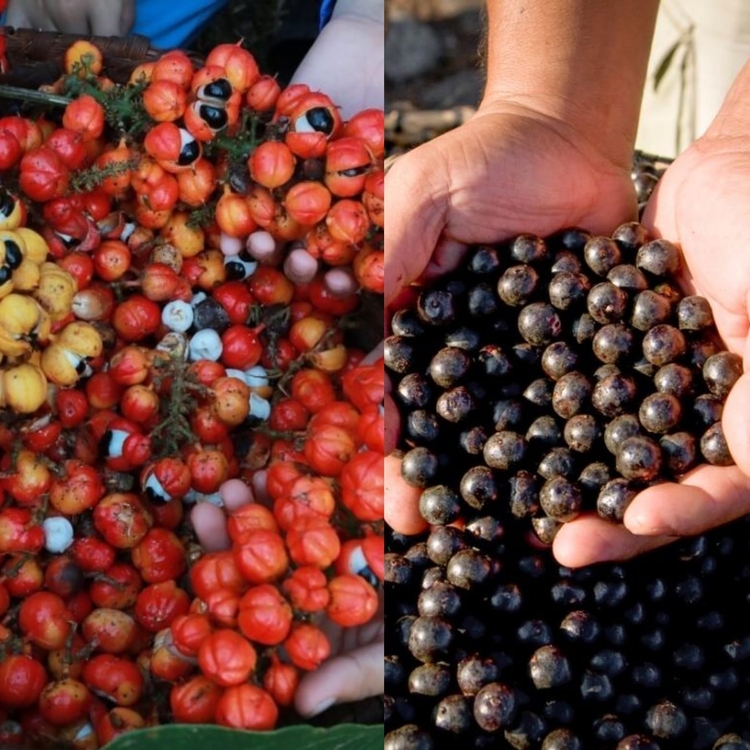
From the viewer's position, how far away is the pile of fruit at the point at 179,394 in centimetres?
144

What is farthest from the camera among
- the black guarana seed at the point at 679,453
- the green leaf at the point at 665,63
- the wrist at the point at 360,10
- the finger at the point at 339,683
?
the green leaf at the point at 665,63

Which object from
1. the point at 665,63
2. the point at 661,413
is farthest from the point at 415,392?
the point at 665,63

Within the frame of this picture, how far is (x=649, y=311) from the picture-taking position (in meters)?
1.76

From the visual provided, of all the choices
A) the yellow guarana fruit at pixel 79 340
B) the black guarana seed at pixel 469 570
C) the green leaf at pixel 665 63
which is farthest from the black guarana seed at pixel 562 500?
the green leaf at pixel 665 63

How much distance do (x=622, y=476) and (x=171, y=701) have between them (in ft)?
2.52

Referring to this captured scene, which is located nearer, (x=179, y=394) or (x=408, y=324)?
(x=179, y=394)

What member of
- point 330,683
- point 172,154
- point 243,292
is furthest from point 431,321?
point 330,683

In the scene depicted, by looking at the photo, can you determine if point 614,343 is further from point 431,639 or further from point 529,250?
point 431,639

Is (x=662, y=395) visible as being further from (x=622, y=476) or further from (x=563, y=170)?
(x=563, y=170)

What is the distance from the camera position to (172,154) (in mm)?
1825

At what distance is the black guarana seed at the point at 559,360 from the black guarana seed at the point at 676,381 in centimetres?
15

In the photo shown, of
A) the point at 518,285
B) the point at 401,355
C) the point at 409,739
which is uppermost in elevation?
the point at 518,285

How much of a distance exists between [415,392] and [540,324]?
0.25 meters

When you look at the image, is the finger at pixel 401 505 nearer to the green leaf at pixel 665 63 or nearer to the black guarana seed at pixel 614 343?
the black guarana seed at pixel 614 343
